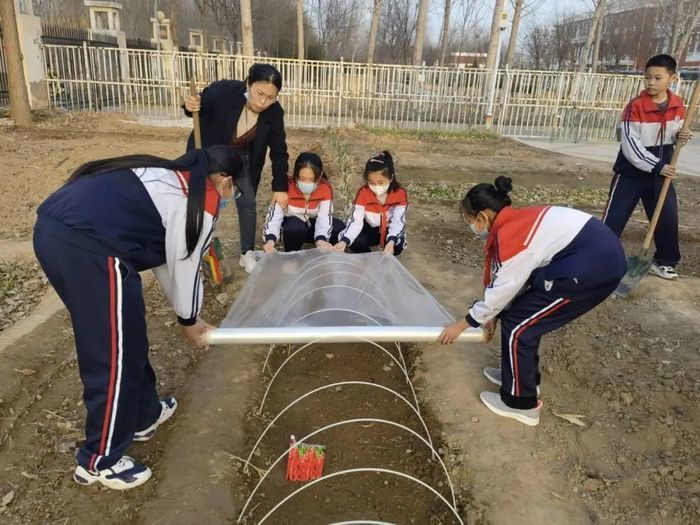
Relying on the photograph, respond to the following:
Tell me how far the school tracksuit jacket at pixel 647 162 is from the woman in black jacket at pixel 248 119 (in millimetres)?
2993

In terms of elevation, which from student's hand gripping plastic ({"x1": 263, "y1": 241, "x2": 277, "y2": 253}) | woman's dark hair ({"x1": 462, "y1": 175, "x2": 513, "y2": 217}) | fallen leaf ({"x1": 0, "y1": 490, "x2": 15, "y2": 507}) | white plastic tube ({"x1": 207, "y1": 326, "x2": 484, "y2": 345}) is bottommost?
fallen leaf ({"x1": 0, "y1": 490, "x2": 15, "y2": 507})

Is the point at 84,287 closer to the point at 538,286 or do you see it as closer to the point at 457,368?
the point at 538,286

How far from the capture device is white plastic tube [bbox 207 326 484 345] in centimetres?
259

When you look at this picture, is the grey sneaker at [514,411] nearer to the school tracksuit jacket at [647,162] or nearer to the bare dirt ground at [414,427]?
the bare dirt ground at [414,427]

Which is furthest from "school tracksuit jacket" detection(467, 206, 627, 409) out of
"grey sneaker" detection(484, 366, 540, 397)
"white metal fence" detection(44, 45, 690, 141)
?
"white metal fence" detection(44, 45, 690, 141)

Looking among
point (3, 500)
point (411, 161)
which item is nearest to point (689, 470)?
point (3, 500)

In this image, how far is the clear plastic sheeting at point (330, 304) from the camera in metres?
2.68

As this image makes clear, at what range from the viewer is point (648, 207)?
16.8ft

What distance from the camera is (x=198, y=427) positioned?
2.98 metres

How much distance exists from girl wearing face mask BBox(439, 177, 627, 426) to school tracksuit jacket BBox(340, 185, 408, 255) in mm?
2090

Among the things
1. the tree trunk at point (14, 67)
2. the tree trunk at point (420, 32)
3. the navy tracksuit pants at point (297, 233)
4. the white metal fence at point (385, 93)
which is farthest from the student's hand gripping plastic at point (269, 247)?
the tree trunk at point (420, 32)

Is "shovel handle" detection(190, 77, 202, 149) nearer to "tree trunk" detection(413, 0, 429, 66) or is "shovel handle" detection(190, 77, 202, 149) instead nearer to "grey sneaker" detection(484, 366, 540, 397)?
"grey sneaker" detection(484, 366, 540, 397)

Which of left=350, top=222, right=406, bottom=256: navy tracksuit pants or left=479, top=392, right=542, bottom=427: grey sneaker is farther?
left=350, top=222, right=406, bottom=256: navy tracksuit pants

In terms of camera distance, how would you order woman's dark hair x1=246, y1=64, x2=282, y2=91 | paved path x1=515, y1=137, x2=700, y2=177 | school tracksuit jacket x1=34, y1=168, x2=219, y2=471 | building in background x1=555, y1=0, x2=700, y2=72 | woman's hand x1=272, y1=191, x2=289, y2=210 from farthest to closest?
building in background x1=555, y1=0, x2=700, y2=72 → paved path x1=515, y1=137, x2=700, y2=177 → woman's hand x1=272, y1=191, x2=289, y2=210 → woman's dark hair x1=246, y1=64, x2=282, y2=91 → school tracksuit jacket x1=34, y1=168, x2=219, y2=471
